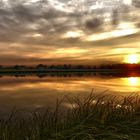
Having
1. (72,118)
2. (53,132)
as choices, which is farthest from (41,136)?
(72,118)

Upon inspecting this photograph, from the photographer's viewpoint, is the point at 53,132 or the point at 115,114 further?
the point at 115,114

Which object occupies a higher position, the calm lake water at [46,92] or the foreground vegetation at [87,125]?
the foreground vegetation at [87,125]

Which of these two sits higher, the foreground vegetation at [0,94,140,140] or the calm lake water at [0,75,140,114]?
the foreground vegetation at [0,94,140,140]

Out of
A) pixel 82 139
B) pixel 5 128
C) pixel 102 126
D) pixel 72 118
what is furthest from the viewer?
pixel 72 118

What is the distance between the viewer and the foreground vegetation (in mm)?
7461

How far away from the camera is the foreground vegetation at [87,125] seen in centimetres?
746

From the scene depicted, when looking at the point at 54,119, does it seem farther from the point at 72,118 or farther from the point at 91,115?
the point at 91,115

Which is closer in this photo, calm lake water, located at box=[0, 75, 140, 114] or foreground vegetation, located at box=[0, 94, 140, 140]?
foreground vegetation, located at box=[0, 94, 140, 140]

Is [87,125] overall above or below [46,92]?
above

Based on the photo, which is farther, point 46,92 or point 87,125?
point 46,92

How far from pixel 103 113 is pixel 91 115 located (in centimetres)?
50

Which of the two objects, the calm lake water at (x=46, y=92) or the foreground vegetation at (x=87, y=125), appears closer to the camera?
the foreground vegetation at (x=87, y=125)

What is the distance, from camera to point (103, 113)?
868cm

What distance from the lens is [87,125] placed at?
7.85 metres
